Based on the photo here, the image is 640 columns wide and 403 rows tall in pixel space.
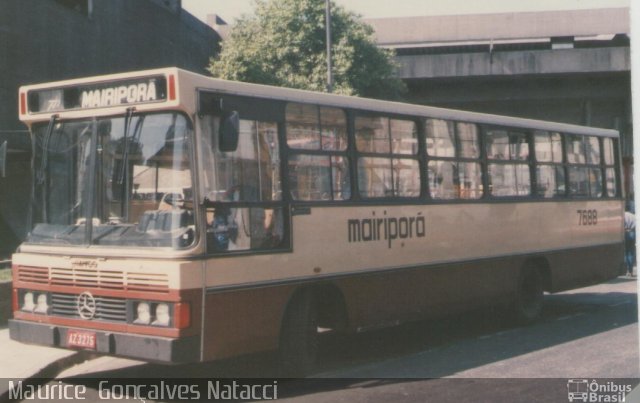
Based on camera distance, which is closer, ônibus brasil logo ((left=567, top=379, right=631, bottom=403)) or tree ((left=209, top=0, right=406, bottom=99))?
ônibus brasil logo ((left=567, top=379, right=631, bottom=403))

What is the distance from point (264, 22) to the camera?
35.0 meters

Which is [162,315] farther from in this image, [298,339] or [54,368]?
[54,368]

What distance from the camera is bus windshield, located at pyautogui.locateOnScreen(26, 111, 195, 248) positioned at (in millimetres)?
7957

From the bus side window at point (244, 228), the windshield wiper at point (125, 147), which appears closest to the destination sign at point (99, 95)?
the windshield wiper at point (125, 147)

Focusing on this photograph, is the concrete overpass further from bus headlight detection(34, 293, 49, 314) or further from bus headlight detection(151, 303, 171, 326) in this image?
bus headlight detection(151, 303, 171, 326)

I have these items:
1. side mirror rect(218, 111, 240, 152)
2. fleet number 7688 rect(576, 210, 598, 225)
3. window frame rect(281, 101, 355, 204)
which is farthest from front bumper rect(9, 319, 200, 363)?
fleet number 7688 rect(576, 210, 598, 225)

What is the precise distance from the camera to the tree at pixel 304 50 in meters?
33.3

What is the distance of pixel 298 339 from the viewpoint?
357 inches

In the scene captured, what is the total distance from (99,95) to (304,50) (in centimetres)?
2624

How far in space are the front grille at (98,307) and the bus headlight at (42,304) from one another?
0.11 meters

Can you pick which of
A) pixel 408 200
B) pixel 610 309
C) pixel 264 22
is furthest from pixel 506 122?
pixel 264 22

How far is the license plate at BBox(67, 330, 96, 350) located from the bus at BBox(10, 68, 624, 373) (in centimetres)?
1

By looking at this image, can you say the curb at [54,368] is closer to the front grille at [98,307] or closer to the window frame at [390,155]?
the front grille at [98,307]

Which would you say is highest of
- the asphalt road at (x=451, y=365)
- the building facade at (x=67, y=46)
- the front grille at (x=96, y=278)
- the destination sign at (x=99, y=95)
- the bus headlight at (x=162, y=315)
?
the building facade at (x=67, y=46)
